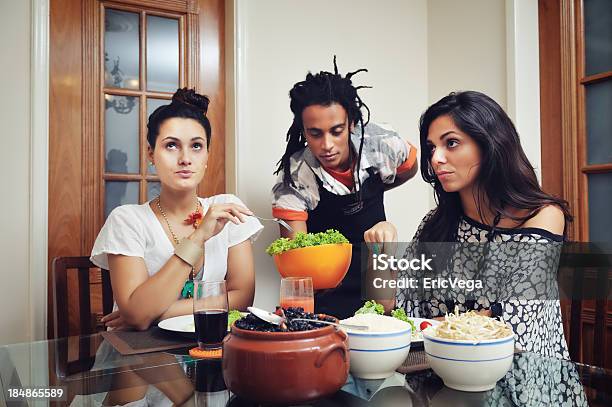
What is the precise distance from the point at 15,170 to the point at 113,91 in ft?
1.62

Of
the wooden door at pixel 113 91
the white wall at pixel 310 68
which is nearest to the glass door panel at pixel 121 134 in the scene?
the wooden door at pixel 113 91

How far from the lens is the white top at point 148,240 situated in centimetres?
164

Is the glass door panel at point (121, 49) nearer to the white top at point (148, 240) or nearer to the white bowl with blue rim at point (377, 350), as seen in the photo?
the white top at point (148, 240)

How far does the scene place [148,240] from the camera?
1720 mm

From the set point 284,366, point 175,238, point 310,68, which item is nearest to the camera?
point 284,366

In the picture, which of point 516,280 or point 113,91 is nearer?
point 516,280

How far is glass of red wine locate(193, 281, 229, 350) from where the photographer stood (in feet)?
3.74

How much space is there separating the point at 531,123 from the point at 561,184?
0.29 m

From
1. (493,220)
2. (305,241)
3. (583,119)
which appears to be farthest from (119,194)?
(583,119)

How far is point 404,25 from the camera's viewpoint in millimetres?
2746

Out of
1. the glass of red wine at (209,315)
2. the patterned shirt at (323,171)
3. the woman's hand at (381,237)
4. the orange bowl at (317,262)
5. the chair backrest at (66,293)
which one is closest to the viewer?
the glass of red wine at (209,315)

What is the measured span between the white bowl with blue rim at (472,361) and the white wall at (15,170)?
1678mm

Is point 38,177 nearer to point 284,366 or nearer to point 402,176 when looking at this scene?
point 402,176

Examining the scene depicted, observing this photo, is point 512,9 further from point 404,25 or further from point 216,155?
point 216,155
